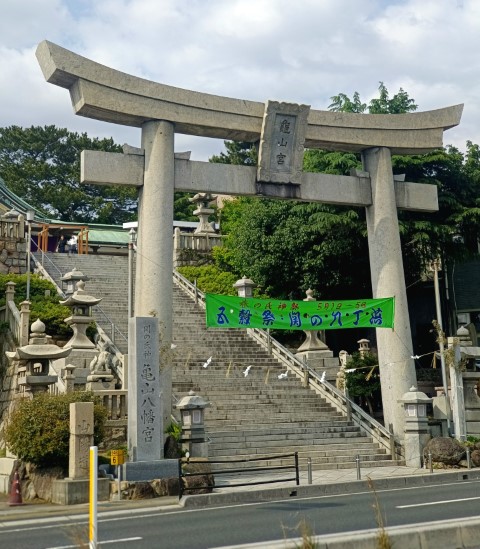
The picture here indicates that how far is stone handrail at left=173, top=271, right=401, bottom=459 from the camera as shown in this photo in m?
23.5

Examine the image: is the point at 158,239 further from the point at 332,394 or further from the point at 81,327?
the point at 332,394

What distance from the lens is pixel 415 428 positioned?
22.3 metres

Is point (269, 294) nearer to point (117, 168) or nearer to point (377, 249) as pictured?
point (377, 249)

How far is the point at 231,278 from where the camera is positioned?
3875 centimetres

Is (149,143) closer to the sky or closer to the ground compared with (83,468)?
closer to the sky

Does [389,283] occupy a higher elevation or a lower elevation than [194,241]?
lower

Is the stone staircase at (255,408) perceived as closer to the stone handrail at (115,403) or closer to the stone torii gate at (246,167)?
the stone torii gate at (246,167)

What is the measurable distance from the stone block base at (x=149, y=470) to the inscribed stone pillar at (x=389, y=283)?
27.0 feet

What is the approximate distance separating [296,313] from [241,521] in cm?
1182

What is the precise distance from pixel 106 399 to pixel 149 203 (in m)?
5.53

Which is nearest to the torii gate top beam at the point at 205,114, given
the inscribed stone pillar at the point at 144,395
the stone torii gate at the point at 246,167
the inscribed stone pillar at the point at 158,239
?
the stone torii gate at the point at 246,167

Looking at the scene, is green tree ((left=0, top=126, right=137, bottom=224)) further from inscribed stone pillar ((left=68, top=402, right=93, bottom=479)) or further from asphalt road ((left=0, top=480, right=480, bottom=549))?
asphalt road ((left=0, top=480, right=480, bottom=549))

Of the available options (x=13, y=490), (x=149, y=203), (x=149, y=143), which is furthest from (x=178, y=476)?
(x=149, y=143)

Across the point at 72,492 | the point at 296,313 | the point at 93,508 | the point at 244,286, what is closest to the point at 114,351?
the point at 296,313
